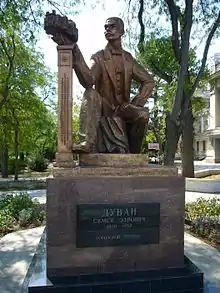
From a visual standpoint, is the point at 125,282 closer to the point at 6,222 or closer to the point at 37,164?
the point at 6,222

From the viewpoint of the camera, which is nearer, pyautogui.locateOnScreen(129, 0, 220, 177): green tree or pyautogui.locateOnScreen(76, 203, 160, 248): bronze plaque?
pyautogui.locateOnScreen(76, 203, 160, 248): bronze plaque

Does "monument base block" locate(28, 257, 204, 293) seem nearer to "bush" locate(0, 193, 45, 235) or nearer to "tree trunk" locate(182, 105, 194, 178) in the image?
"bush" locate(0, 193, 45, 235)

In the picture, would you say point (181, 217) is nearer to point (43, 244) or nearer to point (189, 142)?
point (43, 244)

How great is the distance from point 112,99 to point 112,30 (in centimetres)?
80

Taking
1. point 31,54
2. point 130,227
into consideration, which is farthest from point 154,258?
point 31,54

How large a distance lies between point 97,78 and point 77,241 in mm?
1893

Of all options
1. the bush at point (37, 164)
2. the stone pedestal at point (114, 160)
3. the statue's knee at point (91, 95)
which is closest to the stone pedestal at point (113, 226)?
the stone pedestal at point (114, 160)

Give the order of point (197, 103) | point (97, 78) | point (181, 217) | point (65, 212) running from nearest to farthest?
point (65, 212)
point (181, 217)
point (97, 78)
point (197, 103)

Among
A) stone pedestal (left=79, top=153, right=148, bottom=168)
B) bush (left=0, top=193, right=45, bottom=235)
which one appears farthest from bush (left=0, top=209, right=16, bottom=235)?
stone pedestal (left=79, top=153, right=148, bottom=168)

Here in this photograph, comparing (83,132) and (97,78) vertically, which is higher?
(97,78)

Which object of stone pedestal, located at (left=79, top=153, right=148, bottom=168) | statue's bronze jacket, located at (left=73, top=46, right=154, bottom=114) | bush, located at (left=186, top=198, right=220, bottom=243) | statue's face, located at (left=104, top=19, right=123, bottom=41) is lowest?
bush, located at (left=186, top=198, right=220, bottom=243)

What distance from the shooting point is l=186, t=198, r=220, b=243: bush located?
6.47 metres

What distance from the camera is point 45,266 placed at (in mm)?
3795

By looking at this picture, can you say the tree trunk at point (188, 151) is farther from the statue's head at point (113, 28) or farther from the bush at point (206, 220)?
the statue's head at point (113, 28)
